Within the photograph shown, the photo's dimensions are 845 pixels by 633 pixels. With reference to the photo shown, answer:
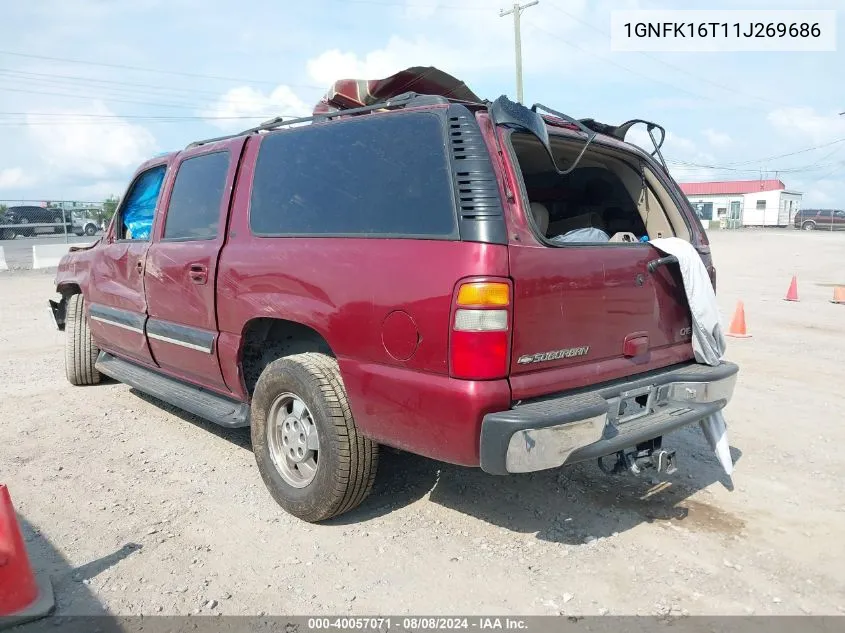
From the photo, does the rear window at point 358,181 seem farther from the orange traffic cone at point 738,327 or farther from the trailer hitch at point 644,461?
the orange traffic cone at point 738,327

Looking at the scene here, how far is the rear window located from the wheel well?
529 mm

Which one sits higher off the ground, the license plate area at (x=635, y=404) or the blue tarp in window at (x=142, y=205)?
the blue tarp in window at (x=142, y=205)

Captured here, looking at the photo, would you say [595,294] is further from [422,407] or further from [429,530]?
[429,530]

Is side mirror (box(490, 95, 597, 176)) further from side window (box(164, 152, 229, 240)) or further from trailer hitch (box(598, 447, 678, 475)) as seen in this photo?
side window (box(164, 152, 229, 240))

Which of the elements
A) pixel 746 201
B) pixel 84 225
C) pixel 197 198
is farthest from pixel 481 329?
pixel 746 201

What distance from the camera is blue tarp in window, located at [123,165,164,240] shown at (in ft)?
17.1

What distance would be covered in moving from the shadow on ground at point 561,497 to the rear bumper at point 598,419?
61cm

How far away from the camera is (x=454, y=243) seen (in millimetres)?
2744


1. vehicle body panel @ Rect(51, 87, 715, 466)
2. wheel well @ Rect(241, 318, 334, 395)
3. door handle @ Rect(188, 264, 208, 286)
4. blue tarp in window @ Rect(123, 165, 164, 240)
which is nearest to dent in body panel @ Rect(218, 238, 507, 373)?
vehicle body panel @ Rect(51, 87, 715, 466)

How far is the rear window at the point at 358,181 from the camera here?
292 centimetres

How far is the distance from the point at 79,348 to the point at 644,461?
4.92 m

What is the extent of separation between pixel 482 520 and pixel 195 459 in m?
1.99

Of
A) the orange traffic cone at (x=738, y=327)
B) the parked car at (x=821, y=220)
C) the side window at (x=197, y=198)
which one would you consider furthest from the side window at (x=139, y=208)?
the parked car at (x=821, y=220)

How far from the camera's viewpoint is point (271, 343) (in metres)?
3.93
